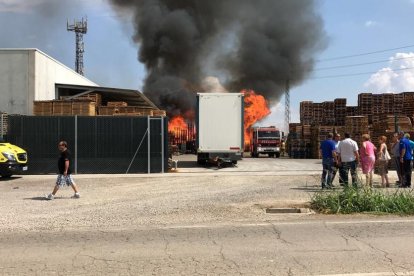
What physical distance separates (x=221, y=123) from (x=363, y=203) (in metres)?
11.8

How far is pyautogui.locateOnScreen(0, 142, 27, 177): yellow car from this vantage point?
15570mm

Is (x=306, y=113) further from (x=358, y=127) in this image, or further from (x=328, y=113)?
(x=358, y=127)

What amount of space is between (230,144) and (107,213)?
11658 mm

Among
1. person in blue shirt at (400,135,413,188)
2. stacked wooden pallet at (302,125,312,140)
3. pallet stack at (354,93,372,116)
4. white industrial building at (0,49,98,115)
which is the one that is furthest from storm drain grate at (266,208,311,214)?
stacked wooden pallet at (302,125,312,140)

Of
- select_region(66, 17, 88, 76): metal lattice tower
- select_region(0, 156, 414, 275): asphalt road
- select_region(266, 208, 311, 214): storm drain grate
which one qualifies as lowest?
select_region(0, 156, 414, 275): asphalt road

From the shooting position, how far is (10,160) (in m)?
15.7

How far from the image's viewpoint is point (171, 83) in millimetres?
42312

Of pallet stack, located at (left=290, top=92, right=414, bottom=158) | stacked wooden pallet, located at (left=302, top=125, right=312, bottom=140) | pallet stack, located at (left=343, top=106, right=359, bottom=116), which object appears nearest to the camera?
pallet stack, located at (left=290, top=92, right=414, bottom=158)

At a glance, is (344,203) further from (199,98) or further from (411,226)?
(199,98)

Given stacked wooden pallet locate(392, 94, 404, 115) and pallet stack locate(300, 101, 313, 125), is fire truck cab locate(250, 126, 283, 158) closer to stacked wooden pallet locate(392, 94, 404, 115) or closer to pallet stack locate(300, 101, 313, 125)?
pallet stack locate(300, 101, 313, 125)

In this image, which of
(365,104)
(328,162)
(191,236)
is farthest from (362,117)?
(191,236)

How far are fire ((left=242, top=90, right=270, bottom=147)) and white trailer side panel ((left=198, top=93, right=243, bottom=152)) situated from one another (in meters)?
17.6

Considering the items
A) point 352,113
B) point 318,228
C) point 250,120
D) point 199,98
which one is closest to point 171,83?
point 250,120

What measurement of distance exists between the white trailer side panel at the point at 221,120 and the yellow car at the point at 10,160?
7.50 m
